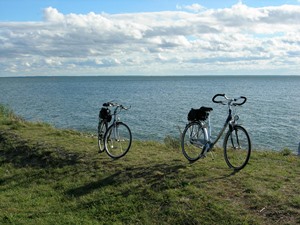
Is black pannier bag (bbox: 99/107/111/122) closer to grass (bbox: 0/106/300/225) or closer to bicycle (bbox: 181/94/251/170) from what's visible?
grass (bbox: 0/106/300/225)

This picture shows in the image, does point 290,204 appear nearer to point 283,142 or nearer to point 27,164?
point 27,164

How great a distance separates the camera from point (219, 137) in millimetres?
8469

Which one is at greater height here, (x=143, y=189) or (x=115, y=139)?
(x=115, y=139)

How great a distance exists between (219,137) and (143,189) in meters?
2.23

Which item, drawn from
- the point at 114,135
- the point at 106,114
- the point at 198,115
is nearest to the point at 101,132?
the point at 106,114

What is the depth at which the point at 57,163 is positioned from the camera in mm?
9680

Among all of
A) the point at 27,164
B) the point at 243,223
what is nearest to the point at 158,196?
the point at 243,223

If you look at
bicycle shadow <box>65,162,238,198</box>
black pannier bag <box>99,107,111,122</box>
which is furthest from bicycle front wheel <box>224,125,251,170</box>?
black pannier bag <box>99,107,111,122</box>

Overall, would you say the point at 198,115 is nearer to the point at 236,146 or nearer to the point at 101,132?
the point at 236,146

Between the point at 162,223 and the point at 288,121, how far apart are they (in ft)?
86.7

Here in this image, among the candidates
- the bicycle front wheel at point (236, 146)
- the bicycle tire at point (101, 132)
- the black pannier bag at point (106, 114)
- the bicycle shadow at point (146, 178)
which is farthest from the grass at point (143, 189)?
the black pannier bag at point (106, 114)

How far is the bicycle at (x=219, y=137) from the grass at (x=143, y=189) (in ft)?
0.84

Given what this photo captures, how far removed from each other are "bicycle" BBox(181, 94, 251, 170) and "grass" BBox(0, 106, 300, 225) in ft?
0.84

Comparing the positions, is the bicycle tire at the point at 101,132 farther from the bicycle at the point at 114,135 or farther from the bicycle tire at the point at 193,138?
the bicycle tire at the point at 193,138
